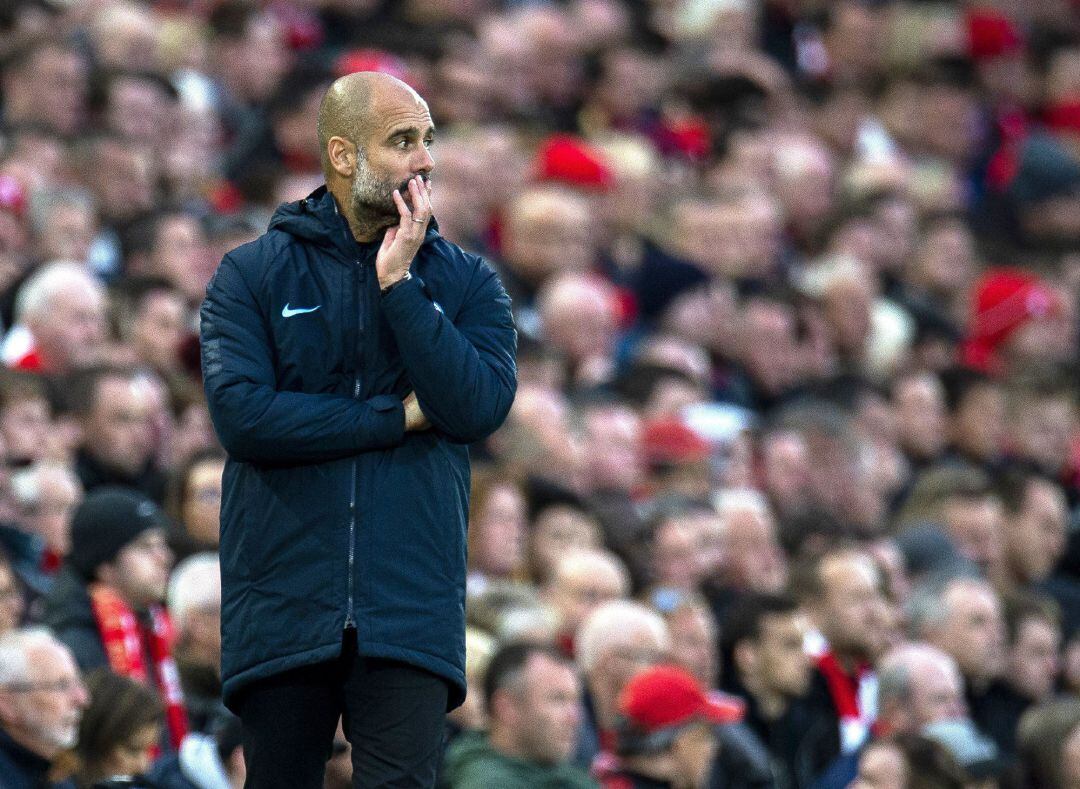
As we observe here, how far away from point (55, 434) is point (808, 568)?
294 centimetres

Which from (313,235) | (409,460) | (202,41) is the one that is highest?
(202,41)

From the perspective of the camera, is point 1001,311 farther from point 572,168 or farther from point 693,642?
point 693,642

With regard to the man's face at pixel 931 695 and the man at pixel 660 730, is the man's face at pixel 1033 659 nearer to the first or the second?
the man's face at pixel 931 695

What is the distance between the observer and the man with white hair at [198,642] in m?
6.62

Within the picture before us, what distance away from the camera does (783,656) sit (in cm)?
794

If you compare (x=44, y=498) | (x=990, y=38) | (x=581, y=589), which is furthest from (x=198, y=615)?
(x=990, y=38)

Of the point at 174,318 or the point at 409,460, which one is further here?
the point at 174,318

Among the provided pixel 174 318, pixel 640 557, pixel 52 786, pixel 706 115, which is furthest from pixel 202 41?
pixel 52 786

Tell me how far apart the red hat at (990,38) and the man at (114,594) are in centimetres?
977

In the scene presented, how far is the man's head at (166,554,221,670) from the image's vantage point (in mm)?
6648

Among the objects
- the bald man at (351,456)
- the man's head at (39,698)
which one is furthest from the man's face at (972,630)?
the bald man at (351,456)

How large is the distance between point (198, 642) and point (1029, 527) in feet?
15.2

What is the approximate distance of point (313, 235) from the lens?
3.93 meters

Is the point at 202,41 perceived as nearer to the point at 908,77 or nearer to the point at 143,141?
the point at 143,141
